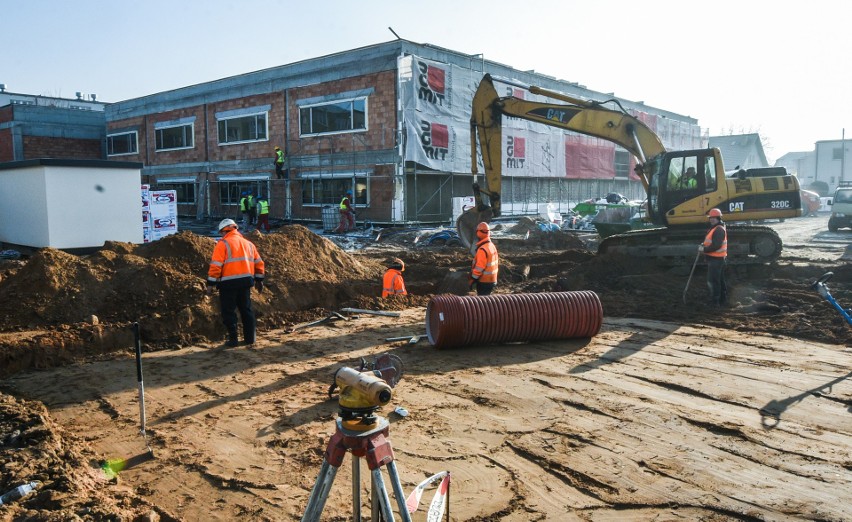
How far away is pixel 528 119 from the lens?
17.0m

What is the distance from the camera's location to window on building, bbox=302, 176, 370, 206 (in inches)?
1135

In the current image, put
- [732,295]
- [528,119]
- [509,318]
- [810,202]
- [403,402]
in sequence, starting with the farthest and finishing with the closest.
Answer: [810,202] → [528,119] → [732,295] → [509,318] → [403,402]

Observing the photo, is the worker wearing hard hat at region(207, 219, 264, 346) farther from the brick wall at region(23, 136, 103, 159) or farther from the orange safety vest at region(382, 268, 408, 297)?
the brick wall at region(23, 136, 103, 159)

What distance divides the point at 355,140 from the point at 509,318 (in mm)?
20840

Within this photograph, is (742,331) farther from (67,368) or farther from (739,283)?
(67,368)

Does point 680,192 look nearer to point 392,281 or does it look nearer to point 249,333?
point 392,281

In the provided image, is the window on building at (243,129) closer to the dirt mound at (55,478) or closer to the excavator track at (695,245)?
the excavator track at (695,245)

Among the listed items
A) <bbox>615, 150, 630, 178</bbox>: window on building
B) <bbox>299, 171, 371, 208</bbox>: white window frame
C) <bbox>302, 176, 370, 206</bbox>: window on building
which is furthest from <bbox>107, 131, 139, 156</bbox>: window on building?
<bbox>615, 150, 630, 178</bbox>: window on building

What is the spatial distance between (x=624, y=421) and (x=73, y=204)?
1644cm

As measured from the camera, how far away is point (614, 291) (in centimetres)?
1473

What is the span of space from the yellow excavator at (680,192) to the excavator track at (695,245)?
2 centimetres

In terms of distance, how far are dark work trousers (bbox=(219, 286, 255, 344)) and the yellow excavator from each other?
805cm

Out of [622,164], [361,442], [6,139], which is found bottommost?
[361,442]

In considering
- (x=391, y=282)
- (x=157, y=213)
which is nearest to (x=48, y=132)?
(x=157, y=213)
